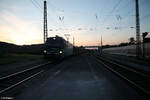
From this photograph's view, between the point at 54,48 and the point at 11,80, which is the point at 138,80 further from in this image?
the point at 54,48

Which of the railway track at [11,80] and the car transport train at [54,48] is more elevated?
the car transport train at [54,48]

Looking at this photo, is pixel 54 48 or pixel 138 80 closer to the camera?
pixel 138 80

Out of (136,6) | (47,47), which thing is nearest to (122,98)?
(47,47)

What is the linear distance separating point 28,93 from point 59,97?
4.57 feet

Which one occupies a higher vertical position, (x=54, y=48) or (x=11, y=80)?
(x=54, y=48)

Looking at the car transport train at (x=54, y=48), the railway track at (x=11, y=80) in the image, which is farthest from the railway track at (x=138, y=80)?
the car transport train at (x=54, y=48)

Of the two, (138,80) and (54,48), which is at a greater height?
(54,48)

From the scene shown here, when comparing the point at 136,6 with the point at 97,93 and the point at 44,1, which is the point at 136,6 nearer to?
the point at 44,1

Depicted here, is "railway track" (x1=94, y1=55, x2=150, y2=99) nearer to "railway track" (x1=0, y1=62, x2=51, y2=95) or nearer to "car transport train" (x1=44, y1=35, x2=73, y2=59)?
"railway track" (x1=0, y1=62, x2=51, y2=95)

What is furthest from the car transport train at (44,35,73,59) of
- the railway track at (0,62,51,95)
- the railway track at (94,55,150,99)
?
the railway track at (0,62,51,95)

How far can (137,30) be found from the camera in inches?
1061

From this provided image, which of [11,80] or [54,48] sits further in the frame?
[54,48]

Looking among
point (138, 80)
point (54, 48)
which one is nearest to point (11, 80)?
point (138, 80)

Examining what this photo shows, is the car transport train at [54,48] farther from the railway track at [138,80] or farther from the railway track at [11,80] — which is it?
the railway track at [11,80]
